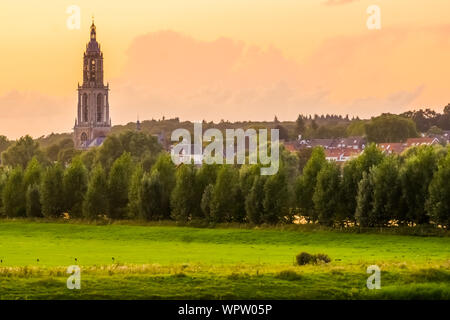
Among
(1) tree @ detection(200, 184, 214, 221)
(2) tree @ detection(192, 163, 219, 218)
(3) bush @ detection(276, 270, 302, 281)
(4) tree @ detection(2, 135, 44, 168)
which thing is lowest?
(3) bush @ detection(276, 270, 302, 281)

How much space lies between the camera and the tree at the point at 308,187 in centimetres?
8269

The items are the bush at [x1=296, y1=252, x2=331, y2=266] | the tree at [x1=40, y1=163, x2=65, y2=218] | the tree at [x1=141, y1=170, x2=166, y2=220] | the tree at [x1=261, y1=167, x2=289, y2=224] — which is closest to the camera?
the bush at [x1=296, y1=252, x2=331, y2=266]

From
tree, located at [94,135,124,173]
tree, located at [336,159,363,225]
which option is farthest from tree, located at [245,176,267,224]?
tree, located at [94,135,124,173]

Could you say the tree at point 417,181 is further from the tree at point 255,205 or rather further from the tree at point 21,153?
the tree at point 21,153

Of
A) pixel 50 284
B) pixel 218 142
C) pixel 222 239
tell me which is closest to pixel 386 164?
pixel 222 239

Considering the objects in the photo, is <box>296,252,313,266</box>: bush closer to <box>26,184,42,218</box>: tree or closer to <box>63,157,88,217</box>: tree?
<box>63,157,88,217</box>: tree

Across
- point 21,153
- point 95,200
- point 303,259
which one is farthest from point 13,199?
point 21,153

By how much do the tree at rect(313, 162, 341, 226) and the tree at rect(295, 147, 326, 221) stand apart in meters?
1.23

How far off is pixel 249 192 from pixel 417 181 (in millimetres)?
14918

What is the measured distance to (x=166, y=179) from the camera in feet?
308

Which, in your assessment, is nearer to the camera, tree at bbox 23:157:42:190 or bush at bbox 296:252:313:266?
bush at bbox 296:252:313:266

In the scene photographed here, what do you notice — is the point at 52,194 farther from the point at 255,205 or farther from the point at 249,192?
the point at 255,205

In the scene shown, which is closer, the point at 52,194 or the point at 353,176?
the point at 353,176

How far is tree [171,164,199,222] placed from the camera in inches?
3462
